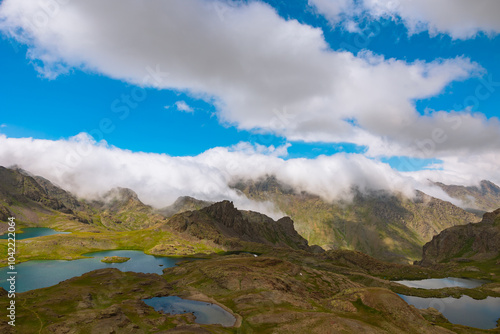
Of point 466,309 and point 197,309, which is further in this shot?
point 466,309

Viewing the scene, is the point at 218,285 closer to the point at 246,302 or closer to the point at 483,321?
the point at 246,302

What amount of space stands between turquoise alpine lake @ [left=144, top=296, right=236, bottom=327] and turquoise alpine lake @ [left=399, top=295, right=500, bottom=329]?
132 meters

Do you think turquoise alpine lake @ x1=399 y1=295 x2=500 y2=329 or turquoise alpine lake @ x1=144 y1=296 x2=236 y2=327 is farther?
turquoise alpine lake @ x1=399 y1=295 x2=500 y2=329

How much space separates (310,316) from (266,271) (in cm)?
8200

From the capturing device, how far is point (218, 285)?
158250 mm

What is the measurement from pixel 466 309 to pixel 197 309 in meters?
178

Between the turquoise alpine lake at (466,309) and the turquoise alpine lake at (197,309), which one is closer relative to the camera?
the turquoise alpine lake at (197,309)

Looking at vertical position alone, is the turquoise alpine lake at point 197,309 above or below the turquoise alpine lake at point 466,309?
below

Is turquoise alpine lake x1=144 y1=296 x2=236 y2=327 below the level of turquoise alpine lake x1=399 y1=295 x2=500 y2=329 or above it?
below

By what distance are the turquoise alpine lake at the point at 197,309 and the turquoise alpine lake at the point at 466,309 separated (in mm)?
132034

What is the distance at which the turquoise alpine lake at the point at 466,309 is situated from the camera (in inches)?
5940

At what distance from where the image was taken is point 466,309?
174m

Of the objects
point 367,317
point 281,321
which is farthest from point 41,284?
point 367,317

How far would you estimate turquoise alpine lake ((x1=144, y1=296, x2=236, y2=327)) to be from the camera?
355ft
